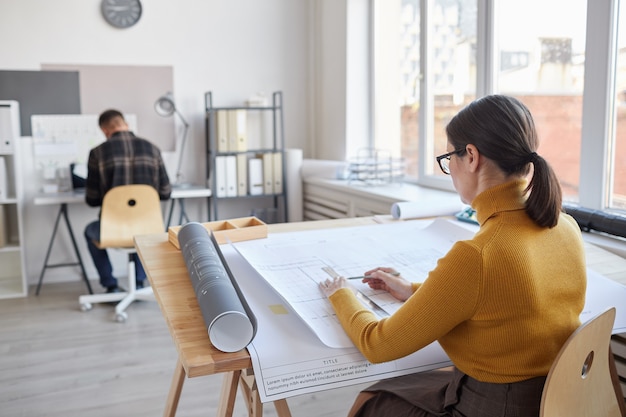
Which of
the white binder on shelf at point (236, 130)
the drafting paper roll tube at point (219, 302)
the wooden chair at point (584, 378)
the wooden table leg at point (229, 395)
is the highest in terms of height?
the white binder on shelf at point (236, 130)

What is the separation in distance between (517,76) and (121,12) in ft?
9.74

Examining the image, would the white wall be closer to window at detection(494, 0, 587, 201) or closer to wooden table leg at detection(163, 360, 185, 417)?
window at detection(494, 0, 587, 201)

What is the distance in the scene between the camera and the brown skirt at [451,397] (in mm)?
1148

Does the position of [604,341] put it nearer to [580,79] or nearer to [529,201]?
[529,201]

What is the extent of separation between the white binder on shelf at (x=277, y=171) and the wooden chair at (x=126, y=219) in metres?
1.13

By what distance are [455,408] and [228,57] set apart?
13.5 feet

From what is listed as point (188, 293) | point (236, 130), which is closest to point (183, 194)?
point (236, 130)

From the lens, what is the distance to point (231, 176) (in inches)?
184

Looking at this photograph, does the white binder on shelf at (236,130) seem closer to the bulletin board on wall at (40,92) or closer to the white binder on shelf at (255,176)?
the white binder on shelf at (255,176)

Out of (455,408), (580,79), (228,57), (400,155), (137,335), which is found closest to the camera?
(455,408)

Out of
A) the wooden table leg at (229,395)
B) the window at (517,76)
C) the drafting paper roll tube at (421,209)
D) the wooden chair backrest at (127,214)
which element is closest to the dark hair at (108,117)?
the wooden chair backrest at (127,214)

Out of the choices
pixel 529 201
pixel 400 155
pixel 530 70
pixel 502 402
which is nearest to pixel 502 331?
pixel 502 402

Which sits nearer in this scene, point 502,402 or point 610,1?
point 502,402

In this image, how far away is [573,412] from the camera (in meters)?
1.14
